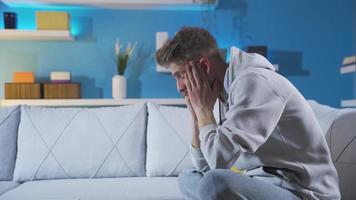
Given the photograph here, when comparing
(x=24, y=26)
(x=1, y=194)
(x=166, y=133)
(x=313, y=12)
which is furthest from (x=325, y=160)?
(x=24, y=26)

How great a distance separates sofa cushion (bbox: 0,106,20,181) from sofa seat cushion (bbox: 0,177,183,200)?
0.75 ft

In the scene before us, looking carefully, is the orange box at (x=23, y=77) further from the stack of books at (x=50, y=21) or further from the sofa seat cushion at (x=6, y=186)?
the sofa seat cushion at (x=6, y=186)

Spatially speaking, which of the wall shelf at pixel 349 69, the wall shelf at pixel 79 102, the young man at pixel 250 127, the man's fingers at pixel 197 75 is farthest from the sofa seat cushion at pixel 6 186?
the wall shelf at pixel 349 69

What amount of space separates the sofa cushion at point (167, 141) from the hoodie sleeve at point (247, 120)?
37.6 inches

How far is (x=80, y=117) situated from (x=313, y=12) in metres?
1.89

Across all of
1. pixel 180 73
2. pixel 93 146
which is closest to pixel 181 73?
pixel 180 73

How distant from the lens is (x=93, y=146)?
2143mm

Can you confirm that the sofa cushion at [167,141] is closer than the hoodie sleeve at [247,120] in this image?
No

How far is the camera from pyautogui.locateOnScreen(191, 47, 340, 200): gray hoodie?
1053mm

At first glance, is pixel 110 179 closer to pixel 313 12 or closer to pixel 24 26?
pixel 24 26

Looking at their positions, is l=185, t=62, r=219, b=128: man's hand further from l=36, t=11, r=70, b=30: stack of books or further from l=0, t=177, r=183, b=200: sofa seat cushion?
l=36, t=11, r=70, b=30: stack of books

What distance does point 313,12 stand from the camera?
285 centimetres

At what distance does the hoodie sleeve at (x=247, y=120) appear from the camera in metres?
1.04

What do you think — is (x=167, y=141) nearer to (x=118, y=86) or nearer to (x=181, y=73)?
(x=118, y=86)
